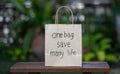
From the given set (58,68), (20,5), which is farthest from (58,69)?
(20,5)

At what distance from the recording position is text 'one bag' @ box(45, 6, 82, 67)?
262 centimetres

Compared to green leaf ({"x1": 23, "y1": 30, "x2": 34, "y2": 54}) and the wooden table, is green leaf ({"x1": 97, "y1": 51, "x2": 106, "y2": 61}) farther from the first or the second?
the wooden table

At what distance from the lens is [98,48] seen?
5688 millimetres

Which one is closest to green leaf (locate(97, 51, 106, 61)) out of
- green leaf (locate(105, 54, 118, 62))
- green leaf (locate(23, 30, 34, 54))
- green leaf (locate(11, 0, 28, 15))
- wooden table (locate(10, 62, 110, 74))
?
green leaf (locate(105, 54, 118, 62))

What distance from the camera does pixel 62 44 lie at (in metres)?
2.63

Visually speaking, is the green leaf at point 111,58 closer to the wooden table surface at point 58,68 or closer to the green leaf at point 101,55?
the green leaf at point 101,55

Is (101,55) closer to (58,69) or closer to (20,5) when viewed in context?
(20,5)

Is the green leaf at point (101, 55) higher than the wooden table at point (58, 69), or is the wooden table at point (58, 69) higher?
the wooden table at point (58, 69)

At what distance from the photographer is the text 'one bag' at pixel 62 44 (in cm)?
262

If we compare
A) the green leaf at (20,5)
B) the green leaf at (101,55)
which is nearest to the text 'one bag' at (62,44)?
the green leaf at (101,55)

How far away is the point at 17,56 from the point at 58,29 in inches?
124

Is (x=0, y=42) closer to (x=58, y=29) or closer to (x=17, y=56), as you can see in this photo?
(x=17, y=56)

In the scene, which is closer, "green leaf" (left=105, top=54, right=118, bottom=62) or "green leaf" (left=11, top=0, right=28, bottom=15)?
"green leaf" (left=105, top=54, right=118, bottom=62)

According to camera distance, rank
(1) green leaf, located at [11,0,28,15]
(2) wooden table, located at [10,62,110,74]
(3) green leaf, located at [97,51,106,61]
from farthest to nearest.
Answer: (1) green leaf, located at [11,0,28,15]
(3) green leaf, located at [97,51,106,61]
(2) wooden table, located at [10,62,110,74]
